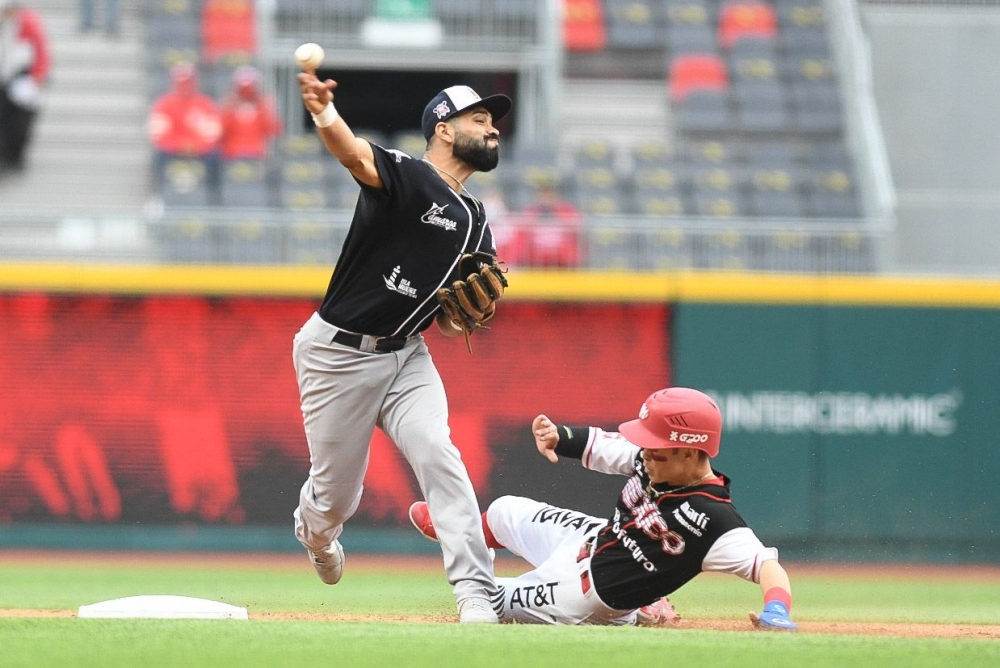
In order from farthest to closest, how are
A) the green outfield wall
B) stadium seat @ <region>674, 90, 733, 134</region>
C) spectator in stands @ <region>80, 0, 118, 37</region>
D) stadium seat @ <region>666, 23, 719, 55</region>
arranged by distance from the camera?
1. stadium seat @ <region>666, 23, 719, 55</region>
2. spectator in stands @ <region>80, 0, 118, 37</region>
3. stadium seat @ <region>674, 90, 733, 134</region>
4. the green outfield wall

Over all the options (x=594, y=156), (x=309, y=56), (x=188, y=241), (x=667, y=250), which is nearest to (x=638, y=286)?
(x=667, y=250)

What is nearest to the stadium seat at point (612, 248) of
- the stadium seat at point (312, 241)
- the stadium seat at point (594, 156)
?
the stadium seat at point (312, 241)

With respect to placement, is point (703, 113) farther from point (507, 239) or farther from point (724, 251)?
point (507, 239)

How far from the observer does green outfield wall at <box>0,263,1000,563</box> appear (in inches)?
388

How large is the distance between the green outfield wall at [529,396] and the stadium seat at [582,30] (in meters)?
6.09

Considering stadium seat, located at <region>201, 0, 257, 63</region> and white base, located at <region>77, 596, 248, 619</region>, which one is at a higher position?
stadium seat, located at <region>201, 0, 257, 63</region>

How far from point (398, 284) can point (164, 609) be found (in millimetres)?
1614

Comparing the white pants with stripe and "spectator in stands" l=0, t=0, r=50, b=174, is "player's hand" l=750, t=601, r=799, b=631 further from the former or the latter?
"spectator in stands" l=0, t=0, r=50, b=174

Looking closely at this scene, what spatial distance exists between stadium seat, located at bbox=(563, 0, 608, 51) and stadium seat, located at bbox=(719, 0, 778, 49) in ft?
4.34

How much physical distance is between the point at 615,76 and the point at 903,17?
10.7ft

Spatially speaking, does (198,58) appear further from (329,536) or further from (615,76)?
(329,536)

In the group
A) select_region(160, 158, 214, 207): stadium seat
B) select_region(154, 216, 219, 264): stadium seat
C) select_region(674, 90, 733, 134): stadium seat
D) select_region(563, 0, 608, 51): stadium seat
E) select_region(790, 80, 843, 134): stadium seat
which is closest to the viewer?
select_region(154, 216, 219, 264): stadium seat

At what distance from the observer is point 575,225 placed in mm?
10508

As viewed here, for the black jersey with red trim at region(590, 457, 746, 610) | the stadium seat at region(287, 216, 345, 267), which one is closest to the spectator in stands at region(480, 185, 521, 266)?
the stadium seat at region(287, 216, 345, 267)
